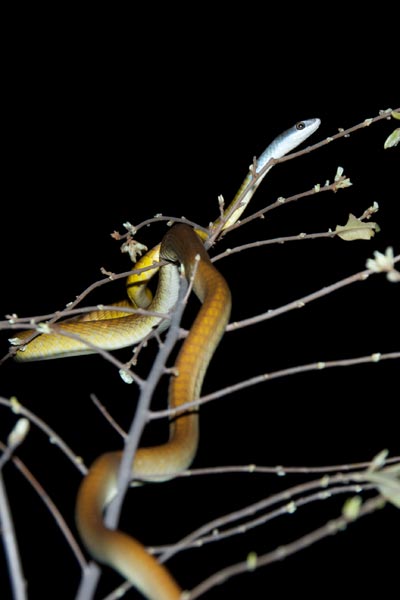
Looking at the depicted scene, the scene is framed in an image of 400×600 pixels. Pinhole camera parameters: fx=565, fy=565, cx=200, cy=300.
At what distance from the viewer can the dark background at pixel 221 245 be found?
1206cm

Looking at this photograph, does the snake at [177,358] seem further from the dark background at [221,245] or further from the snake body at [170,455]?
the dark background at [221,245]

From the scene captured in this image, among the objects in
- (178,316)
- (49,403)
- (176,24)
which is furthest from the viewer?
(176,24)

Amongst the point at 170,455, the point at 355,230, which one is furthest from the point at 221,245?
the point at 170,455

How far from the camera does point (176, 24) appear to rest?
1638 cm

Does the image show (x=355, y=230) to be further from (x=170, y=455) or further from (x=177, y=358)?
(x=170, y=455)

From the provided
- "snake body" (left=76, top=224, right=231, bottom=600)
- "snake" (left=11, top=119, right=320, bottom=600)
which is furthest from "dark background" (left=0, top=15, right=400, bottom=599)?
"snake body" (left=76, top=224, right=231, bottom=600)

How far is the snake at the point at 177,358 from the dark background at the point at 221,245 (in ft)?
22.9

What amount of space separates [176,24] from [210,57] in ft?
4.35

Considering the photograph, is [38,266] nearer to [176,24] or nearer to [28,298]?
[28,298]

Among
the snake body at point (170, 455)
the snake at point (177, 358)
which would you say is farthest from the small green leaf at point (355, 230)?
the snake body at point (170, 455)

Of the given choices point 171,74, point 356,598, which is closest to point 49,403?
point 356,598

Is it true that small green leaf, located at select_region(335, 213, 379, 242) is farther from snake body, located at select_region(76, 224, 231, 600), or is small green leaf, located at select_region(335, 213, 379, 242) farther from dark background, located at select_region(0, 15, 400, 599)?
dark background, located at select_region(0, 15, 400, 599)

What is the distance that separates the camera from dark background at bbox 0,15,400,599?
39.6 ft

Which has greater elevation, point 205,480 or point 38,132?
point 38,132
